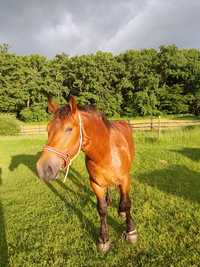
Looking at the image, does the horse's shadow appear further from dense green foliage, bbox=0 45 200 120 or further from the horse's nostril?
dense green foliage, bbox=0 45 200 120

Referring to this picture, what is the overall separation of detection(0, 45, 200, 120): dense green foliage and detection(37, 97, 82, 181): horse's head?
44.4 meters

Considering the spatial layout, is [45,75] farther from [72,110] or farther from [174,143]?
[72,110]

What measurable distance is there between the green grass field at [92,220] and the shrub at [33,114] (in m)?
38.9

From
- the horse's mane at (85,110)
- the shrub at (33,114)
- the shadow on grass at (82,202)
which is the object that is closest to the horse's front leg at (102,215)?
the shadow on grass at (82,202)

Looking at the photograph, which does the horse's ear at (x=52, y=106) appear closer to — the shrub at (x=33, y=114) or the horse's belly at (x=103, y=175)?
the horse's belly at (x=103, y=175)

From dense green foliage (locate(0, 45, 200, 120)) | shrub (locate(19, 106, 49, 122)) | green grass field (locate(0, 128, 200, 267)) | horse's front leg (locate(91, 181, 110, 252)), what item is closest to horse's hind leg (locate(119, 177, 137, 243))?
green grass field (locate(0, 128, 200, 267))

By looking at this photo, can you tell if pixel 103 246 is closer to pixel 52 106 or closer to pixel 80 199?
pixel 52 106

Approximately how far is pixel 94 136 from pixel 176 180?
14.9 ft

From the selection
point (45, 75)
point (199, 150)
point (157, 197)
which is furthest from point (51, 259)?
point (45, 75)

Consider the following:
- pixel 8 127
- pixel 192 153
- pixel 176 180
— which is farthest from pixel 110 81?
pixel 176 180

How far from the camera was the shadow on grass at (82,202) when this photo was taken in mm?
5049

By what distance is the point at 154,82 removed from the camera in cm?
5178

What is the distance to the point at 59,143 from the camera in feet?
10.4

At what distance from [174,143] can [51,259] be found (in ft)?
35.9
